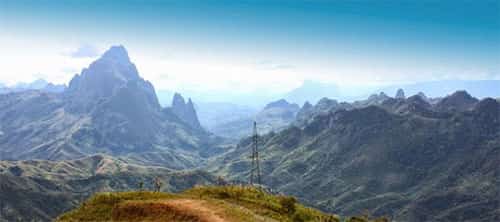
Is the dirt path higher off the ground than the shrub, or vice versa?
the dirt path

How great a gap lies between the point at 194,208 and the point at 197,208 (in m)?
0.41

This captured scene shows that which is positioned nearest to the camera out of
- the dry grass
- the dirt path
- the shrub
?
the dirt path

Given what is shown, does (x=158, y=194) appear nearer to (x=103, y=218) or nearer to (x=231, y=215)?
(x=103, y=218)

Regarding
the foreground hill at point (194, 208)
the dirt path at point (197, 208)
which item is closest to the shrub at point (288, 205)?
the foreground hill at point (194, 208)

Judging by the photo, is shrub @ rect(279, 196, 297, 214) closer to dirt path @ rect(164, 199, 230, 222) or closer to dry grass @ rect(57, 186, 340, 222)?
dry grass @ rect(57, 186, 340, 222)

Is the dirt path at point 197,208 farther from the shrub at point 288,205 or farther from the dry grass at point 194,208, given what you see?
the shrub at point 288,205

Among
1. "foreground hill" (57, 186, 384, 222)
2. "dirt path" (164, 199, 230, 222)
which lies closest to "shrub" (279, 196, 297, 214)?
"foreground hill" (57, 186, 384, 222)

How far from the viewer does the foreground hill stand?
65.5 m

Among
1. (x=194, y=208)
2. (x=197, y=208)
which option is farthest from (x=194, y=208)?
(x=197, y=208)

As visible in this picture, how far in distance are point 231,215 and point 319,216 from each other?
27.2 metres

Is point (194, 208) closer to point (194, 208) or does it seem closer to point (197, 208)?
point (194, 208)

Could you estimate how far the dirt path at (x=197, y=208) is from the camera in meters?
62.4

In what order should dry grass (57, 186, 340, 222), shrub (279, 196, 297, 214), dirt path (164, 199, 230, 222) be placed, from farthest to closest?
shrub (279, 196, 297, 214)
dry grass (57, 186, 340, 222)
dirt path (164, 199, 230, 222)

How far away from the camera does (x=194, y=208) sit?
66875mm
